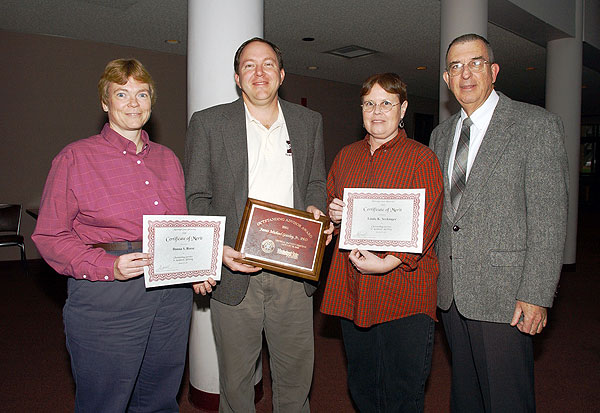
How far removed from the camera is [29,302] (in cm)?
557

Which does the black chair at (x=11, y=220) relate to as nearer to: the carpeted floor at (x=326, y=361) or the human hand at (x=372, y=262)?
the carpeted floor at (x=326, y=361)

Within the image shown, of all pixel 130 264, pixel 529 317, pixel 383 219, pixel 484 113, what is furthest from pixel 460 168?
pixel 130 264

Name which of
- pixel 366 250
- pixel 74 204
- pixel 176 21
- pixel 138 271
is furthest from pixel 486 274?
pixel 176 21

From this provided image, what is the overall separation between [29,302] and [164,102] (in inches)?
177

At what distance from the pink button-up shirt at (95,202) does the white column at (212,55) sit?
1.06 meters

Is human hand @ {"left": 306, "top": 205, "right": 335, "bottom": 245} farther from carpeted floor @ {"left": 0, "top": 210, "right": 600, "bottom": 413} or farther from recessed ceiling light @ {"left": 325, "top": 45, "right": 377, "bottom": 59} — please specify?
recessed ceiling light @ {"left": 325, "top": 45, "right": 377, "bottom": 59}

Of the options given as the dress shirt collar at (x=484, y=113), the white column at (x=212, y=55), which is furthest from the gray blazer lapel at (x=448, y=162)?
the white column at (x=212, y=55)

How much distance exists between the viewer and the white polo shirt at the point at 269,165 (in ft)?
6.96

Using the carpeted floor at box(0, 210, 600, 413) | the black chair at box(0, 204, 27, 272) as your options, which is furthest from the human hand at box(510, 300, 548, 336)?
the black chair at box(0, 204, 27, 272)

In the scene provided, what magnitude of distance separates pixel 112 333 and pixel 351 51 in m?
7.60

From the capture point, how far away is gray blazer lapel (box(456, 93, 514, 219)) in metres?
1.95

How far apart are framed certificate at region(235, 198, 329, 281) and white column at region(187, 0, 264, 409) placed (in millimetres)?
1211

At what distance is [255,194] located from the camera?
2117 mm

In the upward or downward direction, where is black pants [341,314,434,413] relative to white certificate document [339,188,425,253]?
downward
